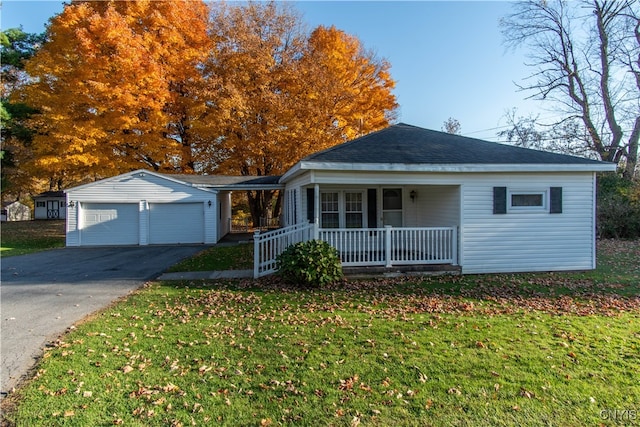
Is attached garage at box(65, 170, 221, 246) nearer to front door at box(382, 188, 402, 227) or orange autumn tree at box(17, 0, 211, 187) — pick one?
orange autumn tree at box(17, 0, 211, 187)

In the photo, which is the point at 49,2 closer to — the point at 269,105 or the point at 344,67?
the point at 269,105

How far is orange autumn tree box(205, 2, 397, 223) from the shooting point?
1947cm

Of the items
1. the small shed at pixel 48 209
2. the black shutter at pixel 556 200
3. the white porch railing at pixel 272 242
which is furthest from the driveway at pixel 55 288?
the small shed at pixel 48 209

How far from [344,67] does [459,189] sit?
1529cm

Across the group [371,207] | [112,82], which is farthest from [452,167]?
[112,82]

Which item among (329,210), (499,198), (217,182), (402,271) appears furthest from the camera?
(217,182)

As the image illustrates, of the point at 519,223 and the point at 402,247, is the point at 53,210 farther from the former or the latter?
the point at 519,223

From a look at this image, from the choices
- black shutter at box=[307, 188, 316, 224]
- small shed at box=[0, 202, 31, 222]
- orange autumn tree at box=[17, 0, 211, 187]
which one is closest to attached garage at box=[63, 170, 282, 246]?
orange autumn tree at box=[17, 0, 211, 187]

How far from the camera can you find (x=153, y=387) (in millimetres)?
3463

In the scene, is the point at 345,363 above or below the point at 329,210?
below

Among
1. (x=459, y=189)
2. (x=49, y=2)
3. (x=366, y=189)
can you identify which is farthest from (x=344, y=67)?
(x=49, y=2)

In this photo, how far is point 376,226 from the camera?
425 inches

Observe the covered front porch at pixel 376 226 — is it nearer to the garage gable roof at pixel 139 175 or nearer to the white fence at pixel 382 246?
the white fence at pixel 382 246

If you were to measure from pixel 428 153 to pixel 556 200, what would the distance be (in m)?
3.47
